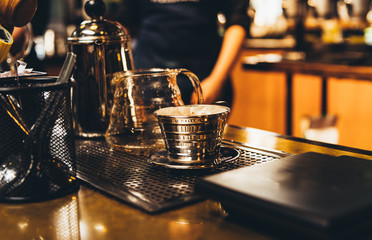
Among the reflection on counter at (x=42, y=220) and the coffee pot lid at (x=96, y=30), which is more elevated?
the coffee pot lid at (x=96, y=30)

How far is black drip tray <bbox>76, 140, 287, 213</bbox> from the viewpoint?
70 centimetres

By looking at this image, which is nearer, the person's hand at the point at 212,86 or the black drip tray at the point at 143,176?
the black drip tray at the point at 143,176

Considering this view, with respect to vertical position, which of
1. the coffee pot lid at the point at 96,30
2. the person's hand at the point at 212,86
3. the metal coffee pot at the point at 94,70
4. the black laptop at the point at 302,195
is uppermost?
the coffee pot lid at the point at 96,30

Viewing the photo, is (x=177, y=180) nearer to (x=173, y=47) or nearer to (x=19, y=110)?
(x=19, y=110)

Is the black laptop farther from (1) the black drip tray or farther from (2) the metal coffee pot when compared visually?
(2) the metal coffee pot

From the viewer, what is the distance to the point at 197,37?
2.21 m

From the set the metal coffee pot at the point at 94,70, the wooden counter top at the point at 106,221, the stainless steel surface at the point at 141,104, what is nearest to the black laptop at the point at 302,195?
the wooden counter top at the point at 106,221

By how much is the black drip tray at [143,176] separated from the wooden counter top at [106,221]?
0.05ft

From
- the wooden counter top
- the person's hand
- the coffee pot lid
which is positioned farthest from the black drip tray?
the person's hand

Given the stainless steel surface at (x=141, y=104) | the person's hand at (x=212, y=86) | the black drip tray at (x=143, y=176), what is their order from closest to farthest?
1. the black drip tray at (x=143, y=176)
2. the stainless steel surface at (x=141, y=104)
3. the person's hand at (x=212, y=86)

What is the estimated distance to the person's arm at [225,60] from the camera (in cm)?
218

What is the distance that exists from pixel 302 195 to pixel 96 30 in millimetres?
726

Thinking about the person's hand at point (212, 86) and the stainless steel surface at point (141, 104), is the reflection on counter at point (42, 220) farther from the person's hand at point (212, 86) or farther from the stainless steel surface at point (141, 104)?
the person's hand at point (212, 86)

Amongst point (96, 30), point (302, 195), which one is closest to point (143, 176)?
point (302, 195)
